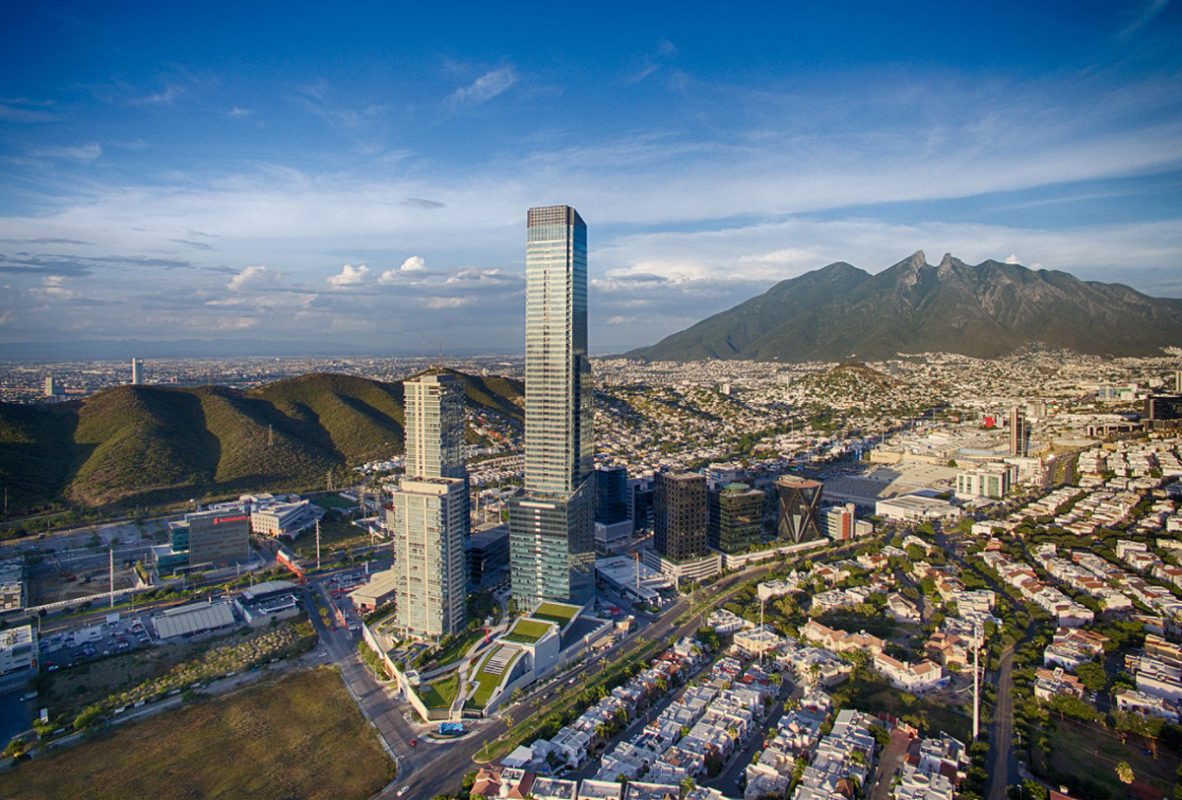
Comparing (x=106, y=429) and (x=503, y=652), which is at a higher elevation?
(x=106, y=429)

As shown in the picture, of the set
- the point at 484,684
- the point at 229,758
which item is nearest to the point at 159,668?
the point at 229,758

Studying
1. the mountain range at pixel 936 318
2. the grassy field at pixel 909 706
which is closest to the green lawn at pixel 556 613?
the grassy field at pixel 909 706

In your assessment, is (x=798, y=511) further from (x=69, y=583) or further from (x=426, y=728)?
(x=69, y=583)

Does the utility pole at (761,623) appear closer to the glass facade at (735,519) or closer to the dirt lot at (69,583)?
the glass facade at (735,519)

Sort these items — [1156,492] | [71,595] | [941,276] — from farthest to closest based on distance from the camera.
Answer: [941,276] → [1156,492] → [71,595]

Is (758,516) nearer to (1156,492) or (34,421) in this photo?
(1156,492)

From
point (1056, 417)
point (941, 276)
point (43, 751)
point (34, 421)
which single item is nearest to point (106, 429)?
point (34, 421)
